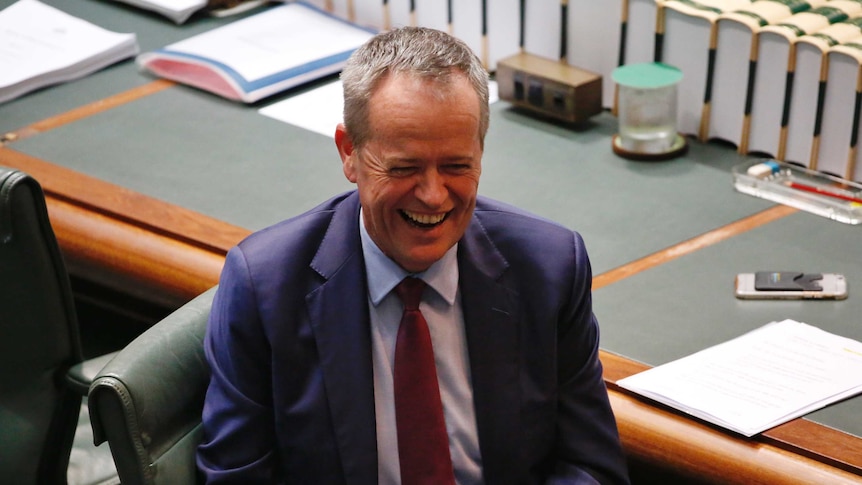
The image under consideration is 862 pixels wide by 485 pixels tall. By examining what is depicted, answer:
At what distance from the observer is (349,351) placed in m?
1.48

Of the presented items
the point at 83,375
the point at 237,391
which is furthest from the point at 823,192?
the point at 83,375

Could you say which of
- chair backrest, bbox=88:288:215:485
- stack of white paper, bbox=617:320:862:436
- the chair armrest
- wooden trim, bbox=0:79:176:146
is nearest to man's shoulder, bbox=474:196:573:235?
stack of white paper, bbox=617:320:862:436

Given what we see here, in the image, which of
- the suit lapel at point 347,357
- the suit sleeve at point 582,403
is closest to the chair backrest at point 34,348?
the suit lapel at point 347,357

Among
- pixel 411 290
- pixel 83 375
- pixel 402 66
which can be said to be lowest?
pixel 83 375

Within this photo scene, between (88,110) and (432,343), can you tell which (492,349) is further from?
(88,110)

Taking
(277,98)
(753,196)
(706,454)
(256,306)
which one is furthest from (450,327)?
(277,98)

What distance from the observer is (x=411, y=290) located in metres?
1.49

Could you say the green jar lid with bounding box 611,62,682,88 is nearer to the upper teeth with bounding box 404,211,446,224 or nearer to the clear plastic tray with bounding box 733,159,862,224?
the clear plastic tray with bounding box 733,159,862,224

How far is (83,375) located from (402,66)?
0.76 m

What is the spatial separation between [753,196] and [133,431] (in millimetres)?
1189

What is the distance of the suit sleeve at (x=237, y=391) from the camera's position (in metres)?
1.45

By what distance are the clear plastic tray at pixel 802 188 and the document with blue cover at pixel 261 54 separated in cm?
91

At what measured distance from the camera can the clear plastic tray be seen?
2.06 m

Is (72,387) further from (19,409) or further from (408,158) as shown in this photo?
(408,158)
